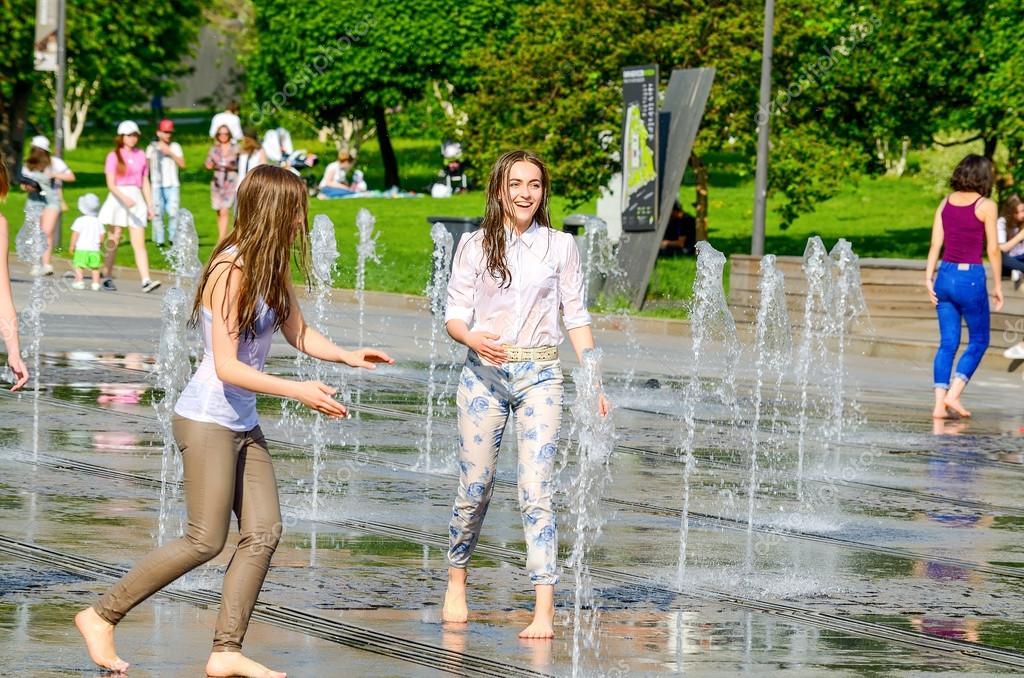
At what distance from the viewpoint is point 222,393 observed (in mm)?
5832

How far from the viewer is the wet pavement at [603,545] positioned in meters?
6.39

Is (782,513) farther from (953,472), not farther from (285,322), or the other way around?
(285,322)

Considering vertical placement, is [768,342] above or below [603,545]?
above

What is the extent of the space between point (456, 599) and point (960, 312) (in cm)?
772

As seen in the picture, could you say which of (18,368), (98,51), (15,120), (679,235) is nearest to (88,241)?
(679,235)

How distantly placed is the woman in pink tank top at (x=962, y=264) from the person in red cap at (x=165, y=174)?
1472cm

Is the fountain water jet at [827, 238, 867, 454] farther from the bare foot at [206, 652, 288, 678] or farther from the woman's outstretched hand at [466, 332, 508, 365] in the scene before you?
the bare foot at [206, 652, 288, 678]

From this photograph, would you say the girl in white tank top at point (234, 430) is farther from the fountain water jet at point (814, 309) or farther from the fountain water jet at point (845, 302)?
the fountain water jet at point (845, 302)

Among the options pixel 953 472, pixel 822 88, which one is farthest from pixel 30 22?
pixel 953 472

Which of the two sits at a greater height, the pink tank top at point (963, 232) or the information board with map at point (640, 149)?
the information board with map at point (640, 149)

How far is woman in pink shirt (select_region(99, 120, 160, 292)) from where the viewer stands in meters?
22.3

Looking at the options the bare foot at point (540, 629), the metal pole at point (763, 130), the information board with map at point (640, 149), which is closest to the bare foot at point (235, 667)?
the bare foot at point (540, 629)

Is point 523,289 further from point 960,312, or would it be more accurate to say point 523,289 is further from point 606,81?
point 606,81

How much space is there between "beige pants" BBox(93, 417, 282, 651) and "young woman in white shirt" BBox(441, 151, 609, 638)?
1.05 metres
